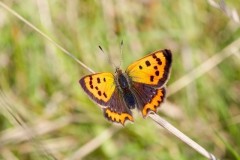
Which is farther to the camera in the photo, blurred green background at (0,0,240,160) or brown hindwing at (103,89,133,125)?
blurred green background at (0,0,240,160)

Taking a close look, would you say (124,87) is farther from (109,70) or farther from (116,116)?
(109,70)

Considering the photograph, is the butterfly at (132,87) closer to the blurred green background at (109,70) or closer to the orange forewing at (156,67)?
the orange forewing at (156,67)

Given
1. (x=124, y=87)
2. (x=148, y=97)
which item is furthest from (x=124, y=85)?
(x=148, y=97)

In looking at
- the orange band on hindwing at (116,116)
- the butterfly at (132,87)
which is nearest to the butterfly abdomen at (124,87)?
the butterfly at (132,87)

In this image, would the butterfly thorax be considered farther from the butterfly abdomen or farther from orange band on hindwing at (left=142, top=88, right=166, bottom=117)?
orange band on hindwing at (left=142, top=88, right=166, bottom=117)

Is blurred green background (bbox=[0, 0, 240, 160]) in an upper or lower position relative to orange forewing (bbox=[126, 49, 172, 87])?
lower

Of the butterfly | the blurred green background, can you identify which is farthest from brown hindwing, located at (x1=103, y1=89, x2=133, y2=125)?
the blurred green background
